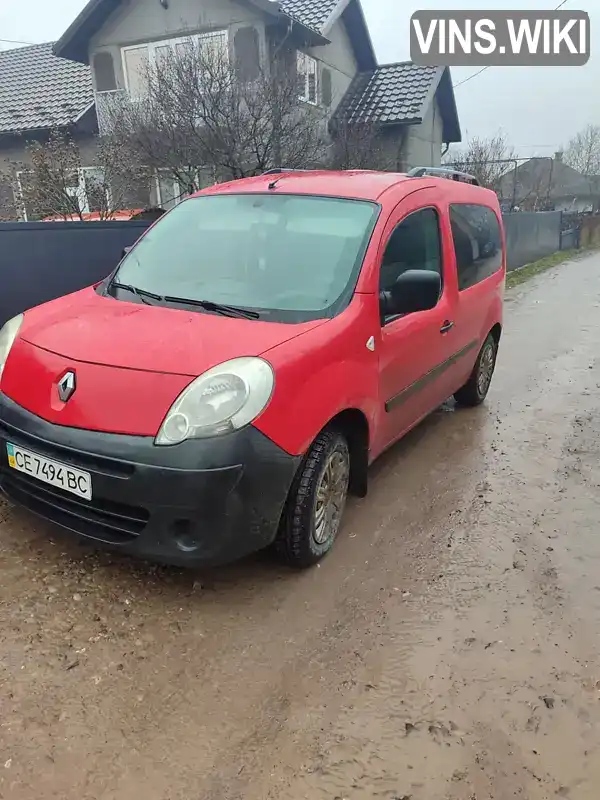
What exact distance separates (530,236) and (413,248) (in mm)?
17278

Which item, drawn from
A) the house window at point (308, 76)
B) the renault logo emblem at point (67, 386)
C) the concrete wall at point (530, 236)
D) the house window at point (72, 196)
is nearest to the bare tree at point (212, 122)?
the house window at point (72, 196)

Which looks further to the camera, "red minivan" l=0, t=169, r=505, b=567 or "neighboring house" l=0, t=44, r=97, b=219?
"neighboring house" l=0, t=44, r=97, b=219

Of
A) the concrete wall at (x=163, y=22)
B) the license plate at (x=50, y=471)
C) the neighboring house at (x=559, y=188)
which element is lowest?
the neighboring house at (x=559, y=188)

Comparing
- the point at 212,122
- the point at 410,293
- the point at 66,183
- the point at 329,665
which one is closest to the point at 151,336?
the point at 410,293

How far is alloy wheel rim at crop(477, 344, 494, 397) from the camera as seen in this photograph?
232 inches

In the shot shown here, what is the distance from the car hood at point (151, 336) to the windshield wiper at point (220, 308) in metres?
0.05

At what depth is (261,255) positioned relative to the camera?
3.65 metres

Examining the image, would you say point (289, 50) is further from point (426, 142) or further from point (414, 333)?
point (414, 333)

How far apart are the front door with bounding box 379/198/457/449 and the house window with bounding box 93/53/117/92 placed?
50.8 feet

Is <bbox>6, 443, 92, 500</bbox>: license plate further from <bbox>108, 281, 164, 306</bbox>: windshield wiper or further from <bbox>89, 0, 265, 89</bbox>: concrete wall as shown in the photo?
<bbox>89, 0, 265, 89</bbox>: concrete wall

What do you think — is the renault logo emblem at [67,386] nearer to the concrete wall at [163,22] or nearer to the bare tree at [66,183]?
the bare tree at [66,183]

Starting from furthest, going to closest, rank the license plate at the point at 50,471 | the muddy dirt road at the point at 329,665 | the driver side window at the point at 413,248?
1. the driver side window at the point at 413,248
2. the license plate at the point at 50,471
3. the muddy dirt road at the point at 329,665

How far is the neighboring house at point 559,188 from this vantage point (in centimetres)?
3173

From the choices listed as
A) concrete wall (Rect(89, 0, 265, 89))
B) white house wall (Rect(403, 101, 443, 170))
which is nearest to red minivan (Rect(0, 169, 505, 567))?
concrete wall (Rect(89, 0, 265, 89))
